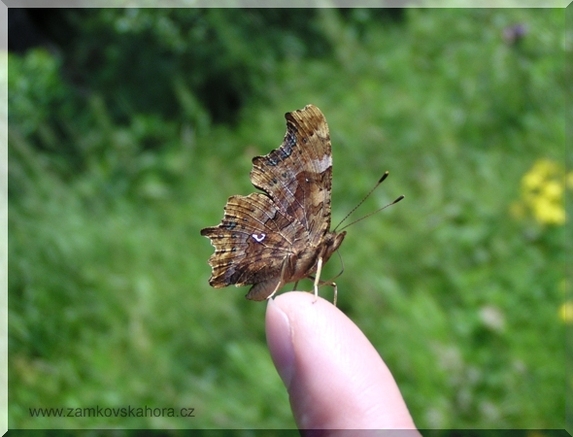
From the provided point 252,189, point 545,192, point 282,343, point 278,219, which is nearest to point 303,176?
point 278,219

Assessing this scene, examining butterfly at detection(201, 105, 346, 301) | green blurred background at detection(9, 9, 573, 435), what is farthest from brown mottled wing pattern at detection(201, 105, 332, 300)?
green blurred background at detection(9, 9, 573, 435)

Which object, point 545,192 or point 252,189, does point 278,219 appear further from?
point 545,192

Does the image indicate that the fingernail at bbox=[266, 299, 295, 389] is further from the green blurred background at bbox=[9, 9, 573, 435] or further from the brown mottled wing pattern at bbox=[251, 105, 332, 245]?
the green blurred background at bbox=[9, 9, 573, 435]

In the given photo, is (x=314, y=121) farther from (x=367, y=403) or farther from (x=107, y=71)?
(x=107, y=71)

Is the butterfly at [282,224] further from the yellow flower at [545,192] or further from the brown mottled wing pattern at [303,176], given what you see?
the yellow flower at [545,192]

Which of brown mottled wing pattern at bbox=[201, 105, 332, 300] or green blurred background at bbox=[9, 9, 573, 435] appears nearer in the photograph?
brown mottled wing pattern at bbox=[201, 105, 332, 300]

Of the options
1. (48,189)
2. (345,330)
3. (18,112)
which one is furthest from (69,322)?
(345,330)
